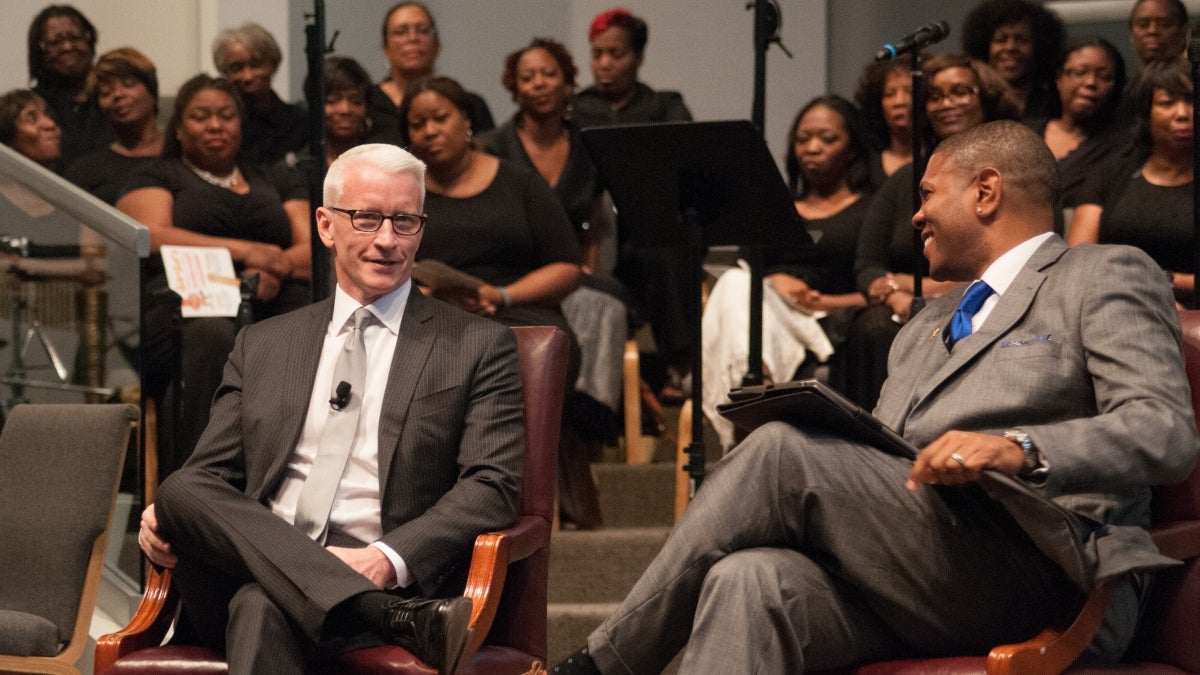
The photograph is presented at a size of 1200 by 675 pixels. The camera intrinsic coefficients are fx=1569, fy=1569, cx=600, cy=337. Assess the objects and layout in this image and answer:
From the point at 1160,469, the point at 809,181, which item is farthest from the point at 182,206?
the point at 1160,469

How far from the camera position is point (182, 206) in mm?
4625

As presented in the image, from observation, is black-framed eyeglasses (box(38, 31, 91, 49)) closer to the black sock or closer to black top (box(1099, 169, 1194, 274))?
black top (box(1099, 169, 1194, 274))

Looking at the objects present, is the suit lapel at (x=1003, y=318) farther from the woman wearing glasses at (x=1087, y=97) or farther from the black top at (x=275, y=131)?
the black top at (x=275, y=131)

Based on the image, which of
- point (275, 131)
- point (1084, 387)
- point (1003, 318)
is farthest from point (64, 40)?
point (1084, 387)

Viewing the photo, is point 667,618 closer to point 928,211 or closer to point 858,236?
point 928,211

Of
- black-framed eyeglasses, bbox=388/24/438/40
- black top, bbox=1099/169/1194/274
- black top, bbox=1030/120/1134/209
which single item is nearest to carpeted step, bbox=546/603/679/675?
black top, bbox=1099/169/1194/274

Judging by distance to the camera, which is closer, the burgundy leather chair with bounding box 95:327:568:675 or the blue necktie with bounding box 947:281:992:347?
the burgundy leather chair with bounding box 95:327:568:675

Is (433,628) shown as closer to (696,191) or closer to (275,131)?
(696,191)

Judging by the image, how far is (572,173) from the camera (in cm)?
509

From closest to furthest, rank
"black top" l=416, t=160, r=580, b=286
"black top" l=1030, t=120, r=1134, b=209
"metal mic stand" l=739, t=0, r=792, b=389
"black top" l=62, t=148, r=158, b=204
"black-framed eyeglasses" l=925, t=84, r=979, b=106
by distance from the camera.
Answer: "metal mic stand" l=739, t=0, r=792, b=389, "black top" l=416, t=160, r=580, b=286, "black-framed eyeglasses" l=925, t=84, r=979, b=106, "black top" l=1030, t=120, r=1134, b=209, "black top" l=62, t=148, r=158, b=204

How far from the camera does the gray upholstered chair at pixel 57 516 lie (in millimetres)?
3170

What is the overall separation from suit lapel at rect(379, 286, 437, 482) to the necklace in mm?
2223

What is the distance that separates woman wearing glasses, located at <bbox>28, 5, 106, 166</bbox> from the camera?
17.8 ft

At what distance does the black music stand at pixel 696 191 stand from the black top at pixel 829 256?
91 cm
